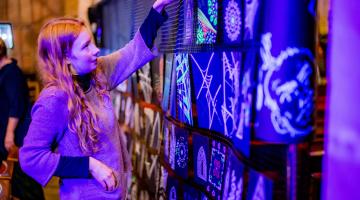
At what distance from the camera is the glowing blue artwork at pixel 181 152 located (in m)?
2.82

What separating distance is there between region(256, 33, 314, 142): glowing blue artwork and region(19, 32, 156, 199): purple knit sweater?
2.81 feet

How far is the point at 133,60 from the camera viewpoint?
2688 millimetres

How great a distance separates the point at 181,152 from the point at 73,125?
82 cm

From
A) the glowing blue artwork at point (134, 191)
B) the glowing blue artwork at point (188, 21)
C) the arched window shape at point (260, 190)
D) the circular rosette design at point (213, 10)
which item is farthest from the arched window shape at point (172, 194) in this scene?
the glowing blue artwork at point (134, 191)

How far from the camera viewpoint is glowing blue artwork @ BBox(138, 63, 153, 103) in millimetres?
3910

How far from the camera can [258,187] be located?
71.8 inches

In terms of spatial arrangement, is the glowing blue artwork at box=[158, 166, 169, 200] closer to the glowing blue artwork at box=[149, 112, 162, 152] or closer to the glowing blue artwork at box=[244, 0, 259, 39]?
the glowing blue artwork at box=[149, 112, 162, 152]

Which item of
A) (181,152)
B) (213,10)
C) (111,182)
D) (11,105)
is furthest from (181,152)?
A: (11,105)

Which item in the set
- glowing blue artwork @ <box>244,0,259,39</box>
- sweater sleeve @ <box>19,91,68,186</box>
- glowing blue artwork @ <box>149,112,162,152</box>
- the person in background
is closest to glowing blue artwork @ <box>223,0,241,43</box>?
glowing blue artwork @ <box>244,0,259,39</box>

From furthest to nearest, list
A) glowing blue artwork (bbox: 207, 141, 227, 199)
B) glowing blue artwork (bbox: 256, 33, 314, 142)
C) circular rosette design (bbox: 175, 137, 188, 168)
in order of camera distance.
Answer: circular rosette design (bbox: 175, 137, 188, 168)
glowing blue artwork (bbox: 207, 141, 227, 199)
glowing blue artwork (bbox: 256, 33, 314, 142)

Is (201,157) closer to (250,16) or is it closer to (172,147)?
(172,147)

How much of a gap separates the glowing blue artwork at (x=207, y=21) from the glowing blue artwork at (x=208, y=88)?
0.07 metres

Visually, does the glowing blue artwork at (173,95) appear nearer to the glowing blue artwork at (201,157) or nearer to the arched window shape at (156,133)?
the glowing blue artwork at (201,157)

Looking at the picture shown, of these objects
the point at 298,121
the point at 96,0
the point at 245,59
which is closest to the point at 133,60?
the point at 245,59
